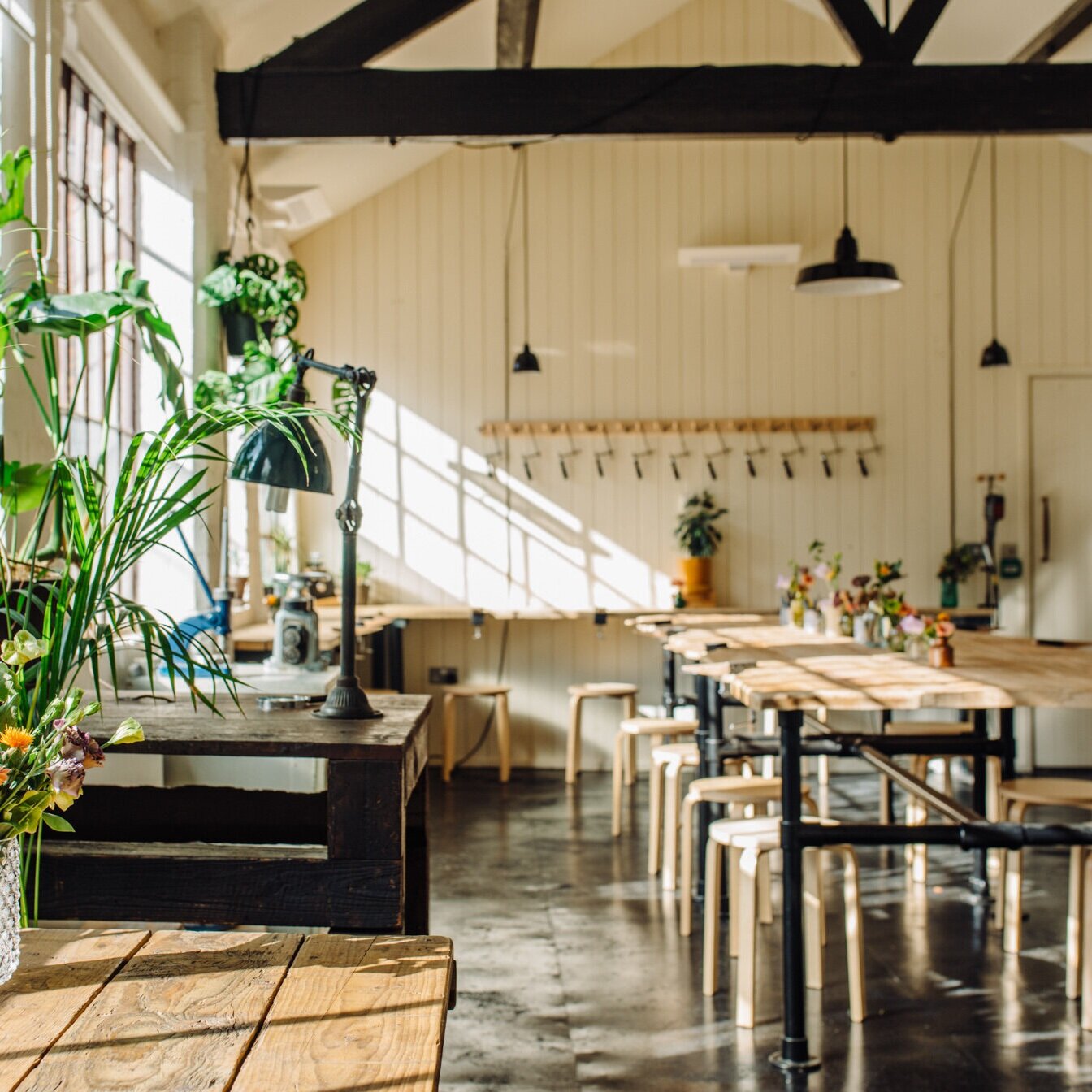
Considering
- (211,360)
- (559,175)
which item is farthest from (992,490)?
(211,360)

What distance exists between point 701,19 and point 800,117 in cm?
237

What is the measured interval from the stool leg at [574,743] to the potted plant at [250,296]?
2.63 metres

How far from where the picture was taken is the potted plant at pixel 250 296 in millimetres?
4691

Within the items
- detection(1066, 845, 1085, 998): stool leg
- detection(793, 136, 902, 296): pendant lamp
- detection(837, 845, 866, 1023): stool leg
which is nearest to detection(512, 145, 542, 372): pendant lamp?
detection(793, 136, 902, 296): pendant lamp

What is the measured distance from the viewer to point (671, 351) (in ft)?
23.9

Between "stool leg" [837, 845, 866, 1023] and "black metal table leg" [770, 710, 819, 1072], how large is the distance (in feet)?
0.91

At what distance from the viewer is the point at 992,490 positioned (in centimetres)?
725

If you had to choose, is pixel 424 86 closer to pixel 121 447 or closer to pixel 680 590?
pixel 121 447

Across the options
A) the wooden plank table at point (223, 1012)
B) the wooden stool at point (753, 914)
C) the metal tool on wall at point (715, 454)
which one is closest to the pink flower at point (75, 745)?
the wooden plank table at point (223, 1012)

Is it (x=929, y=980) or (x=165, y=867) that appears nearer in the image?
(x=165, y=867)

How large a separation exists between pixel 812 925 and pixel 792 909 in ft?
2.13

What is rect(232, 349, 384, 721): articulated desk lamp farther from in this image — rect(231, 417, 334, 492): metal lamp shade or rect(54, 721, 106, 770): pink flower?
rect(54, 721, 106, 770): pink flower

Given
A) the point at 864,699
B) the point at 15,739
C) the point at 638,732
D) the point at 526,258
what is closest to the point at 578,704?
the point at 638,732

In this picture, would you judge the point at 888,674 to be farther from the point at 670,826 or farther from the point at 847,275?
the point at 847,275
